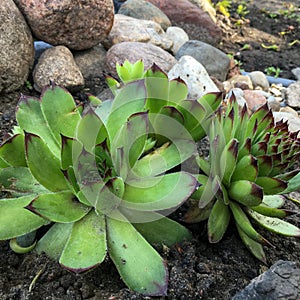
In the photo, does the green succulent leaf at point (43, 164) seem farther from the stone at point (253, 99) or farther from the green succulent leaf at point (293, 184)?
the stone at point (253, 99)

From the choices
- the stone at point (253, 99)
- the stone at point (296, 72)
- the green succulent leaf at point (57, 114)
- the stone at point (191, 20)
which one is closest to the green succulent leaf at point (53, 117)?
the green succulent leaf at point (57, 114)

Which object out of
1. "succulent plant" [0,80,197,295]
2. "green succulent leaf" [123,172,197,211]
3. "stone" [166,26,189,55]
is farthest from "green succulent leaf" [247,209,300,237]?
"stone" [166,26,189,55]

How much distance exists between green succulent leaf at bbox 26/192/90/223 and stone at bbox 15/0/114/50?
1.86m

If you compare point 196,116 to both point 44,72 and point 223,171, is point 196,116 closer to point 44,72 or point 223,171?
point 223,171

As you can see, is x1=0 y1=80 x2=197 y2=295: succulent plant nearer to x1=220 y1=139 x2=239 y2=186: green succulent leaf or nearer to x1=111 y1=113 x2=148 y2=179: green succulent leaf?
x1=111 y1=113 x2=148 y2=179: green succulent leaf

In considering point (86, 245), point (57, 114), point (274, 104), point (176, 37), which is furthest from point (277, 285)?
point (176, 37)

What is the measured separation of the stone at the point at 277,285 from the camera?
1.12 m

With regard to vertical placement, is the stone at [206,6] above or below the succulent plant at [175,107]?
below

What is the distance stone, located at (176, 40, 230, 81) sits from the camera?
3.89 m

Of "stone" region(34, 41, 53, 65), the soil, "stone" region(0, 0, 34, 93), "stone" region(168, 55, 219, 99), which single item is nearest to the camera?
the soil

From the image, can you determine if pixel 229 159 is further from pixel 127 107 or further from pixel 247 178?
pixel 127 107

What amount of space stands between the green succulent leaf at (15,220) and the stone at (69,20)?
1843 mm

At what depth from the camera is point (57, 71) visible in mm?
2963

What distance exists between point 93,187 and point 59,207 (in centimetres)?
15
